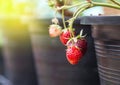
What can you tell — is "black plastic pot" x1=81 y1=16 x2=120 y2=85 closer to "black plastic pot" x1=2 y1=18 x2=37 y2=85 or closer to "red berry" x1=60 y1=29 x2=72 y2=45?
"red berry" x1=60 y1=29 x2=72 y2=45

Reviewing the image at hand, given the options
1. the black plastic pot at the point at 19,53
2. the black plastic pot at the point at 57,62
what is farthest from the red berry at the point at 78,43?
the black plastic pot at the point at 19,53

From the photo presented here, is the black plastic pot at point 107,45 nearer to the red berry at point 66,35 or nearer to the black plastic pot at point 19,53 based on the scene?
the red berry at point 66,35

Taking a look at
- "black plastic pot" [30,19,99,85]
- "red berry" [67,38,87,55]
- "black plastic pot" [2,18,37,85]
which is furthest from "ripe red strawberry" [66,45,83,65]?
"black plastic pot" [2,18,37,85]

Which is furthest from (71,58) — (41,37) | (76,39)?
(41,37)

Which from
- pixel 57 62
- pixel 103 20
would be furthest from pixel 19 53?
pixel 103 20

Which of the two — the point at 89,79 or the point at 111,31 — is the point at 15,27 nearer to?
the point at 89,79
